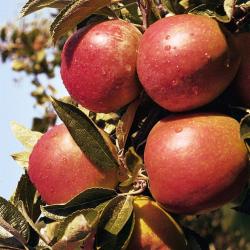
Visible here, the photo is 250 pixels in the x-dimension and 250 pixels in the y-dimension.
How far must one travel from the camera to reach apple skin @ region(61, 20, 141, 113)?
0.92 m

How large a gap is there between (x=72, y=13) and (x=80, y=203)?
0.30 meters

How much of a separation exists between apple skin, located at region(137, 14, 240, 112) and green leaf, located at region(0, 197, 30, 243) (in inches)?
11.9

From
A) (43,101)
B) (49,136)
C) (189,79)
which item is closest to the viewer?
(189,79)

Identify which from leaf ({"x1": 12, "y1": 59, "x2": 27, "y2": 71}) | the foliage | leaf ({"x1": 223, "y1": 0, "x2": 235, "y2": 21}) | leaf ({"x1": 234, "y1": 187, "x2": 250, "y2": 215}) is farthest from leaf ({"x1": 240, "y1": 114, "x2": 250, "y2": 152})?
leaf ({"x1": 12, "y1": 59, "x2": 27, "y2": 71})

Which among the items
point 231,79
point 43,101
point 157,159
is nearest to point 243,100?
point 231,79

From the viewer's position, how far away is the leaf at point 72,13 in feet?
3.05

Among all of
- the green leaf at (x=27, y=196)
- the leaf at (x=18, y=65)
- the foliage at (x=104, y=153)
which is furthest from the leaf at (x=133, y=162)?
the leaf at (x=18, y=65)

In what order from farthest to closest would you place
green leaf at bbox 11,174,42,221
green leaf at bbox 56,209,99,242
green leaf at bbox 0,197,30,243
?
1. green leaf at bbox 11,174,42,221
2. green leaf at bbox 0,197,30,243
3. green leaf at bbox 56,209,99,242

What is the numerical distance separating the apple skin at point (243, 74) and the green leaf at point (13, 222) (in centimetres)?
41

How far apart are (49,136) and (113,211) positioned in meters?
0.17

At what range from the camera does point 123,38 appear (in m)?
0.93

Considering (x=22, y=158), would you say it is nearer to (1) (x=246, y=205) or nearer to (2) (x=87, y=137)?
(2) (x=87, y=137)

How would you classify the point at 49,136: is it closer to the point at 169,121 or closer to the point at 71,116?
the point at 71,116

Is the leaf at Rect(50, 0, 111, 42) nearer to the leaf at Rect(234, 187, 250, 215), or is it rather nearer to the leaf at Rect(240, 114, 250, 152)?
the leaf at Rect(240, 114, 250, 152)
